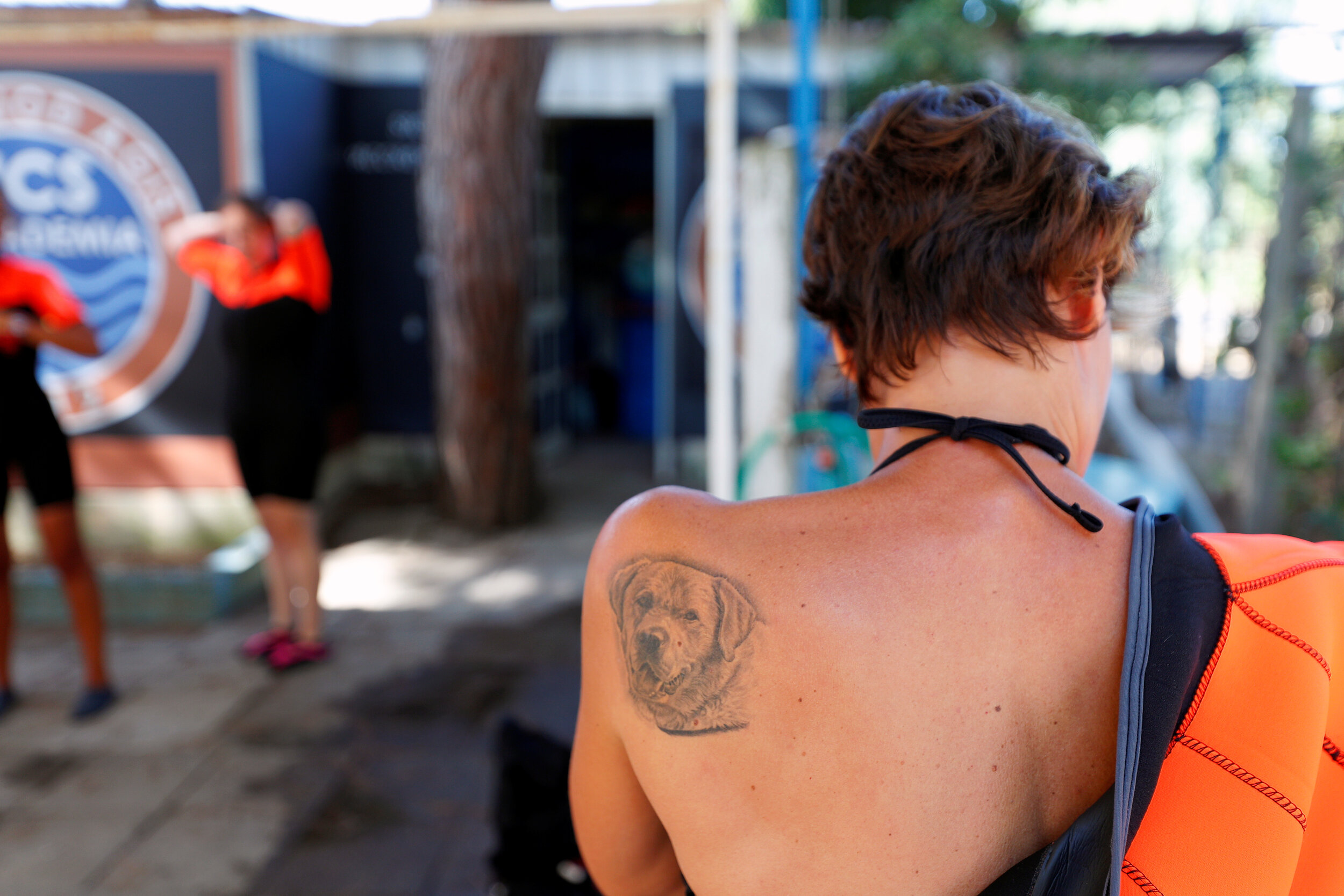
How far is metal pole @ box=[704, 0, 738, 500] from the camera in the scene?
287 cm

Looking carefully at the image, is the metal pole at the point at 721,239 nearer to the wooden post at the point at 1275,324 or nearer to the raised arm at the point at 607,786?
the raised arm at the point at 607,786

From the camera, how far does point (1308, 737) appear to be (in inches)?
34.1

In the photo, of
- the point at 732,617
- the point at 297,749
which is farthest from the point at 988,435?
the point at 297,749

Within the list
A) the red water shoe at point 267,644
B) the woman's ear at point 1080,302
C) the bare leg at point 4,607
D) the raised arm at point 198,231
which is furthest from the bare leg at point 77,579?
the woman's ear at point 1080,302

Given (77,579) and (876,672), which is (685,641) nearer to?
(876,672)

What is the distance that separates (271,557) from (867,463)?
2.55 m

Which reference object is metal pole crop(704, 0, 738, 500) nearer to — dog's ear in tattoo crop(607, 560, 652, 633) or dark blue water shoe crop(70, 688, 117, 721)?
dog's ear in tattoo crop(607, 560, 652, 633)

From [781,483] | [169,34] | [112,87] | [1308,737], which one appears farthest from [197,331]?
[1308,737]

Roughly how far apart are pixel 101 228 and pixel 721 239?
4335 mm

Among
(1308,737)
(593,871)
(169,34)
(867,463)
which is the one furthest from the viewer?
(867,463)

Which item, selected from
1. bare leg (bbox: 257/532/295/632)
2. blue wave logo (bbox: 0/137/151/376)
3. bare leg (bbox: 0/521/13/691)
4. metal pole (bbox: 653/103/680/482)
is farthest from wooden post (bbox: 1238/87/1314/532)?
blue wave logo (bbox: 0/137/151/376)

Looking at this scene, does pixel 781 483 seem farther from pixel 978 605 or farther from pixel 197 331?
pixel 197 331

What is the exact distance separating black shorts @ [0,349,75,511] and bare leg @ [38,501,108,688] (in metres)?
0.06

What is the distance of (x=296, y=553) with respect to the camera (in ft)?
13.7
